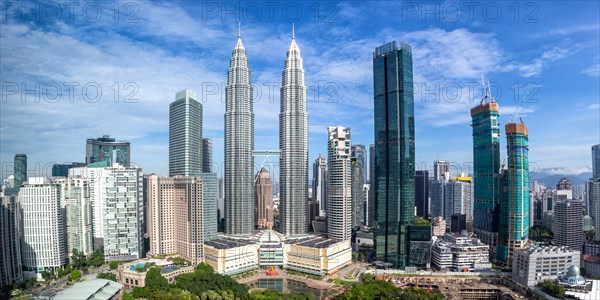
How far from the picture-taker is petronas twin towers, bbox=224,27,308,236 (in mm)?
33000

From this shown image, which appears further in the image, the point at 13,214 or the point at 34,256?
the point at 34,256

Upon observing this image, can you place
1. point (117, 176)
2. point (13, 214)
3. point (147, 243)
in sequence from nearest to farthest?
point (13, 214) → point (117, 176) → point (147, 243)

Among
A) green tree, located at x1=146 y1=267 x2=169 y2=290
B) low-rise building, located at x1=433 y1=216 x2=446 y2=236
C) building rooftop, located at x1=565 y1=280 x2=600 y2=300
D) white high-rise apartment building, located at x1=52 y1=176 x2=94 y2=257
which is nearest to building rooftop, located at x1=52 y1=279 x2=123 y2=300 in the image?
green tree, located at x1=146 y1=267 x2=169 y2=290

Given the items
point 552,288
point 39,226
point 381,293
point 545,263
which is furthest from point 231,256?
point 545,263

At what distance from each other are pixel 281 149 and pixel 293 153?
137 cm

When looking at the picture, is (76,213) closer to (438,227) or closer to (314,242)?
(314,242)

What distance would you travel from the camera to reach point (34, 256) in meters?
21.7

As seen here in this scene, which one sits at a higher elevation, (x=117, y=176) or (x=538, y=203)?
(x=117, y=176)

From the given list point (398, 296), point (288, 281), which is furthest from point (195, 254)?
point (398, 296)

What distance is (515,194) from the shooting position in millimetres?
26078

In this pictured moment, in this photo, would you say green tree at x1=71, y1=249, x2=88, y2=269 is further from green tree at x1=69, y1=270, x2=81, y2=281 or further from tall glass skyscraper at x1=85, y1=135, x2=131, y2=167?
tall glass skyscraper at x1=85, y1=135, x2=131, y2=167

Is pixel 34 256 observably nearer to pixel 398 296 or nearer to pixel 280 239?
pixel 280 239

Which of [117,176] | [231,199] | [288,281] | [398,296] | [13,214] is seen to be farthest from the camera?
[231,199]

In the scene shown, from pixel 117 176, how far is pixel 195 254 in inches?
323
